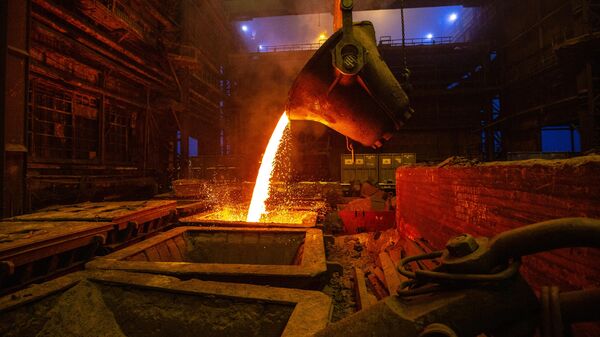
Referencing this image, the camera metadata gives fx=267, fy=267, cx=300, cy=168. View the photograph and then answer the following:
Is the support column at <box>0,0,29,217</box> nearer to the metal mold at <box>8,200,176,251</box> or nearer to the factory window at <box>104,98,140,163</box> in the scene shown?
the metal mold at <box>8,200,176,251</box>

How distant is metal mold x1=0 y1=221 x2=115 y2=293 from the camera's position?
2.81 m

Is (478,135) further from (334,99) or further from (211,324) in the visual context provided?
(211,324)

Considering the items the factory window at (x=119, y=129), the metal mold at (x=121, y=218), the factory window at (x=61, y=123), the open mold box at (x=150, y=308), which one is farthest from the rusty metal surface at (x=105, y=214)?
the factory window at (x=119, y=129)

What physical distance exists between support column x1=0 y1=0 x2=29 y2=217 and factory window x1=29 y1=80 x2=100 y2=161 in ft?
10.0

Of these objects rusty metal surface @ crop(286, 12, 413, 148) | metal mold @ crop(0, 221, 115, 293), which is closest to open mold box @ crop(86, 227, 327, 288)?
metal mold @ crop(0, 221, 115, 293)

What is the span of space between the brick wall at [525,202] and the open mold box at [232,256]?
1.58 metres

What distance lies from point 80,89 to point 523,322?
1199 cm

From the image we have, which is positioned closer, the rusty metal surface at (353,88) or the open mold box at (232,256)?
the rusty metal surface at (353,88)

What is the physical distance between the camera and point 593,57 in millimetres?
10609

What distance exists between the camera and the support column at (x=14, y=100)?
500 centimetres

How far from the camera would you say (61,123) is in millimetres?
8812

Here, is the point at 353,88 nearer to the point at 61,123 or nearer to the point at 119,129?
the point at 61,123

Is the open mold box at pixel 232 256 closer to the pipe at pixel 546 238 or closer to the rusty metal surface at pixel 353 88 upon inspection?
the rusty metal surface at pixel 353 88

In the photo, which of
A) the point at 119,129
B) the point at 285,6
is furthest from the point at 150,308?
the point at 285,6
